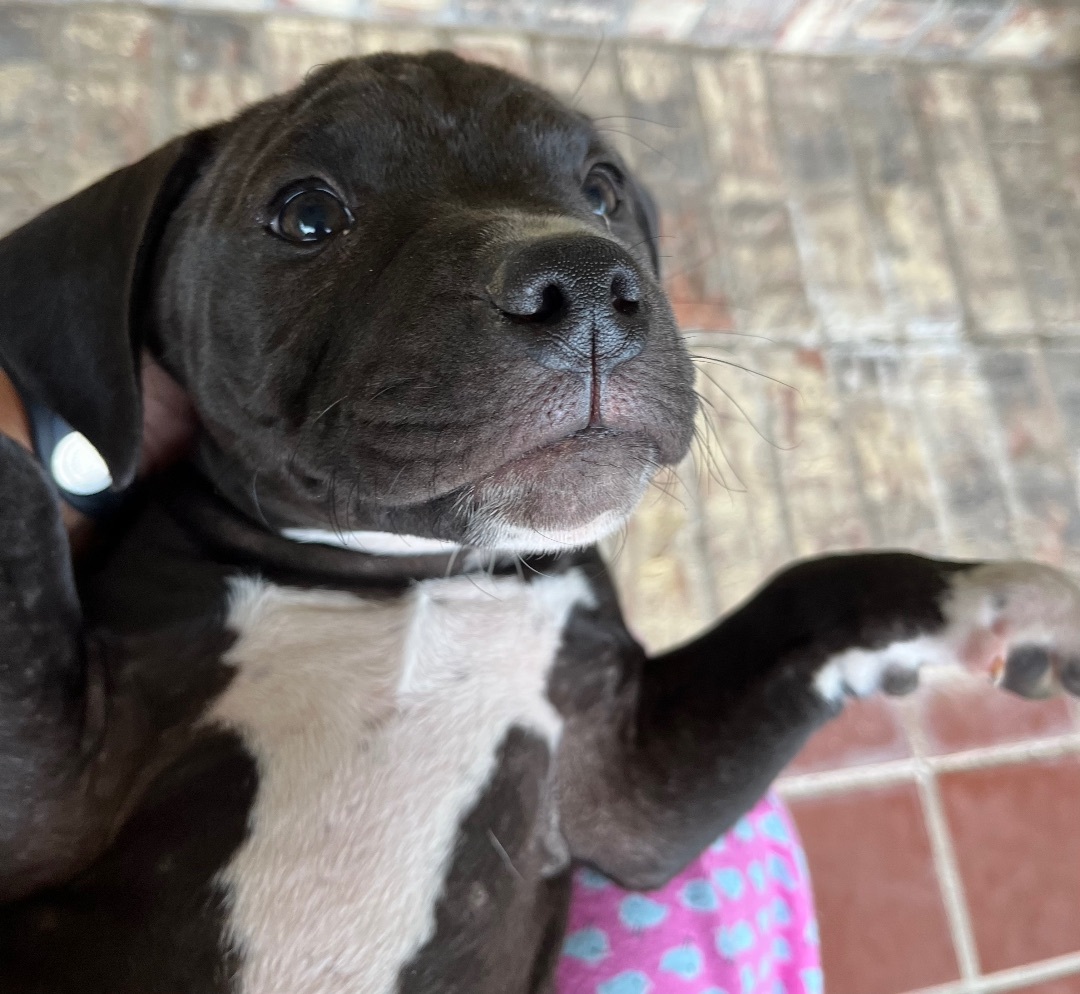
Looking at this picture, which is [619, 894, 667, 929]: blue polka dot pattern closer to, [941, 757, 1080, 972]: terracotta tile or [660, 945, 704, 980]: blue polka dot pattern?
[660, 945, 704, 980]: blue polka dot pattern

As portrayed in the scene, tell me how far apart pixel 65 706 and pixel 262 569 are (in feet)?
1.15

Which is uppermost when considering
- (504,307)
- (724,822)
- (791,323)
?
(504,307)

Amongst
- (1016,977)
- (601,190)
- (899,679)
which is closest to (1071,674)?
(899,679)

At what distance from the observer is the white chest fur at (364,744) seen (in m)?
1.27

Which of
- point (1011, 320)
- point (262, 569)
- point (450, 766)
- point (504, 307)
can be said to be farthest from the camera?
point (1011, 320)

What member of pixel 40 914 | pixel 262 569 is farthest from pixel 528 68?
pixel 40 914

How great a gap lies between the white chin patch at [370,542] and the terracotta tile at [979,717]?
6.04 feet

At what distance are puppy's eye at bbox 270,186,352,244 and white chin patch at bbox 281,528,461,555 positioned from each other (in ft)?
1.49

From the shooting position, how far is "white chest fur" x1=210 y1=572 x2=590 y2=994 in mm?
1272

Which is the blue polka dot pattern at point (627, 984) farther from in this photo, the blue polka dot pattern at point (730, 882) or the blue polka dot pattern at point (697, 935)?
the blue polka dot pattern at point (730, 882)

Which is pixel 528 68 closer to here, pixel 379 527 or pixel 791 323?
pixel 791 323

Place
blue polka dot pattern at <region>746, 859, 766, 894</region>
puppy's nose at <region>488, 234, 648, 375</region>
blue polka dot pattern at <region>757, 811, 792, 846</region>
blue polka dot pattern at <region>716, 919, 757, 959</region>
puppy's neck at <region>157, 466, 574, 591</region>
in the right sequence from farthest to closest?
1. blue polka dot pattern at <region>757, 811, 792, 846</region>
2. blue polka dot pattern at <region>746, 859, 766, 894</region>
3. blue polka dot pattern at <region>716, 919, 757, 959</region>
4. puppy's neck at <region>157, 466, 574, 591</region>
5. puppy's nose at <region>488, 234, 648, 375</region>

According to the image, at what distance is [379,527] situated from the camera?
1279mm

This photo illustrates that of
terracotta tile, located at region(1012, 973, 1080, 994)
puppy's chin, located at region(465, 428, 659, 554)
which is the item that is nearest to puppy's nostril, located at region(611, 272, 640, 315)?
puppy's chin, located at region(465, 428, 659, 554)
